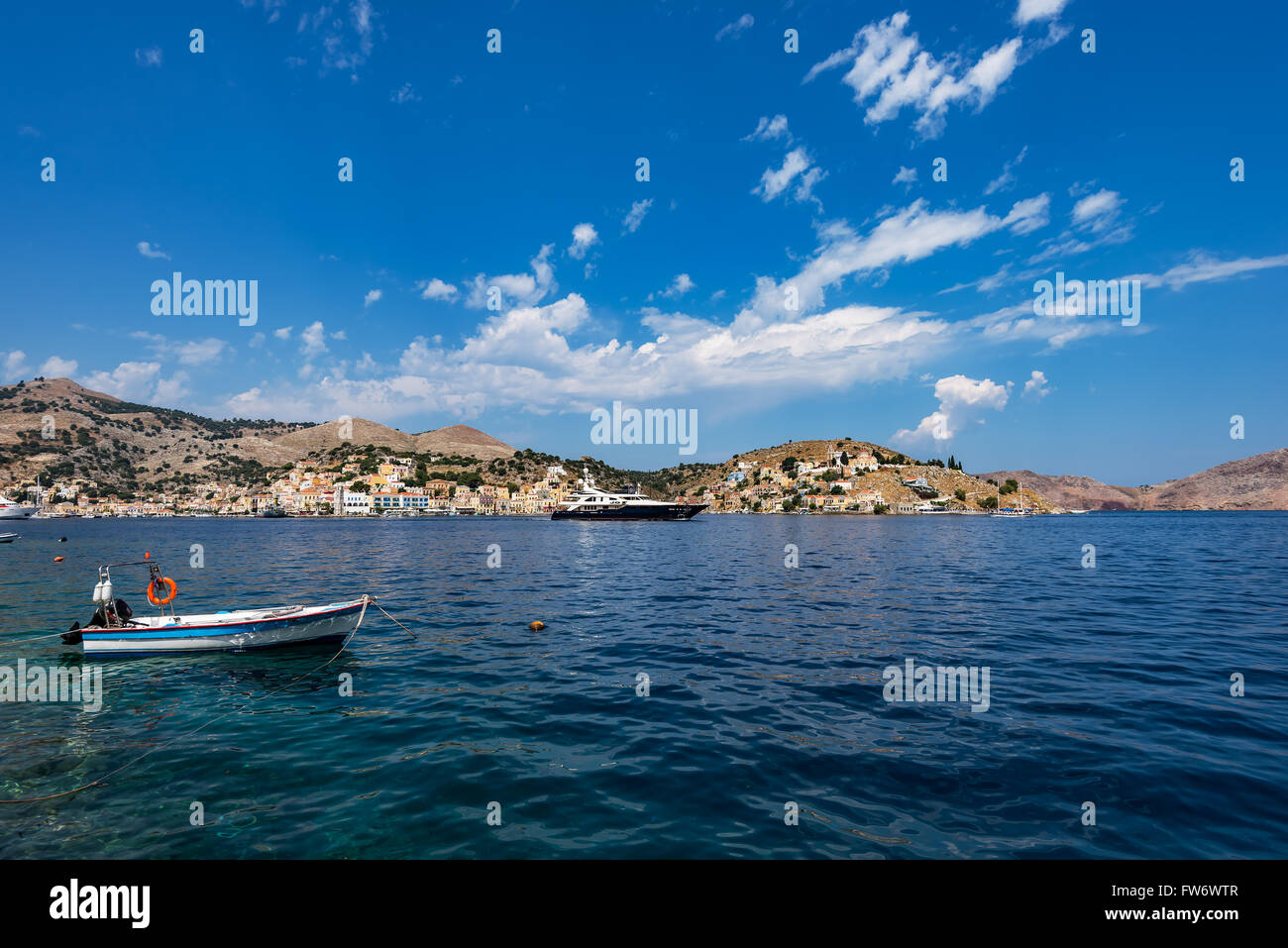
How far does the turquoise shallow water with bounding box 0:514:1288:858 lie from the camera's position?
848cm

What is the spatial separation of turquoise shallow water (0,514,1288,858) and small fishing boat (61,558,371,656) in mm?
551

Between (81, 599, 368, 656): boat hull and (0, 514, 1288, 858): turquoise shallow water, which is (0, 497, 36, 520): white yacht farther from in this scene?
(81, 599, 368, 656): boat hull

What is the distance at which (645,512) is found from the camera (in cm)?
15988

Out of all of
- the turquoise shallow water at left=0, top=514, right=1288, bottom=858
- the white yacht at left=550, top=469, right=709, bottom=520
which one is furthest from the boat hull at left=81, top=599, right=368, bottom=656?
the white yacht at left=550, top=469, right=709, bottom=520

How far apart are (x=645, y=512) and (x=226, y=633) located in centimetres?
14137

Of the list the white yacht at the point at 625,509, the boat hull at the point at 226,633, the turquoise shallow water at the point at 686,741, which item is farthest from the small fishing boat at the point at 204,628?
the white yacht at the point at 625,509

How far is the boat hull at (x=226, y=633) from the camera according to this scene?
19.1m

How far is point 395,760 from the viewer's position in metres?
11.2

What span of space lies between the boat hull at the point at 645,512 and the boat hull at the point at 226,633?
137 meters

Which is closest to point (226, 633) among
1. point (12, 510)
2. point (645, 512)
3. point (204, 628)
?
point (204, 628)

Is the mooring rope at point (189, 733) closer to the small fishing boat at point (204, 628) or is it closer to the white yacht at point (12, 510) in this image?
the small fishing boat at point (204, 628)
